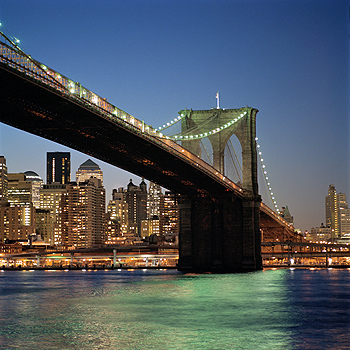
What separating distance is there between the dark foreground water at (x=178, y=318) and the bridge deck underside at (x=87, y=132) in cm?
1176

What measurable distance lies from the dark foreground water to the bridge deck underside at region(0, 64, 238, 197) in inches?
463

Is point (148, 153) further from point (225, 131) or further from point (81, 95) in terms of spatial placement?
point (225, 131)

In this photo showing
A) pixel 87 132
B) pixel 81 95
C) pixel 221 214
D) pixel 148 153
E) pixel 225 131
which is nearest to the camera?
pixel 81 95

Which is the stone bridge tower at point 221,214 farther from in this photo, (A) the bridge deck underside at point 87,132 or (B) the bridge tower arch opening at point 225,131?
(A) the bridge deck underside at point 87,132

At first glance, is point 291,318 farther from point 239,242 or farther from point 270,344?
point 239,242

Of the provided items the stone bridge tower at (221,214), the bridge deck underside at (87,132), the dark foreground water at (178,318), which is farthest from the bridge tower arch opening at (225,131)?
the dark foreground water at (178,318)

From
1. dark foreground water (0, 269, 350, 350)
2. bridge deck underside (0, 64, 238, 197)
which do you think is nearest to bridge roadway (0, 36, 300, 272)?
bridge deck underside (0, 64, 238, 197)

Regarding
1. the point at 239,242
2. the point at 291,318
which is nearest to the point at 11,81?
the point at 291,318

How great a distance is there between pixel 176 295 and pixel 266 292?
7.61 metres

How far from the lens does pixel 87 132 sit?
47188mm

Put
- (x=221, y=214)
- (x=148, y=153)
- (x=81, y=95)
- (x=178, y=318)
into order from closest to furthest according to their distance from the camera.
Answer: (x=178, y=318) → (x=81, y=95) → (x=148, y=153) → (x=221, y=214)

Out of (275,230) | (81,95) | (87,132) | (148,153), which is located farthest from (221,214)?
(275,230)

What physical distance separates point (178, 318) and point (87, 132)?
19609 mm

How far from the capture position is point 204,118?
75438mm
